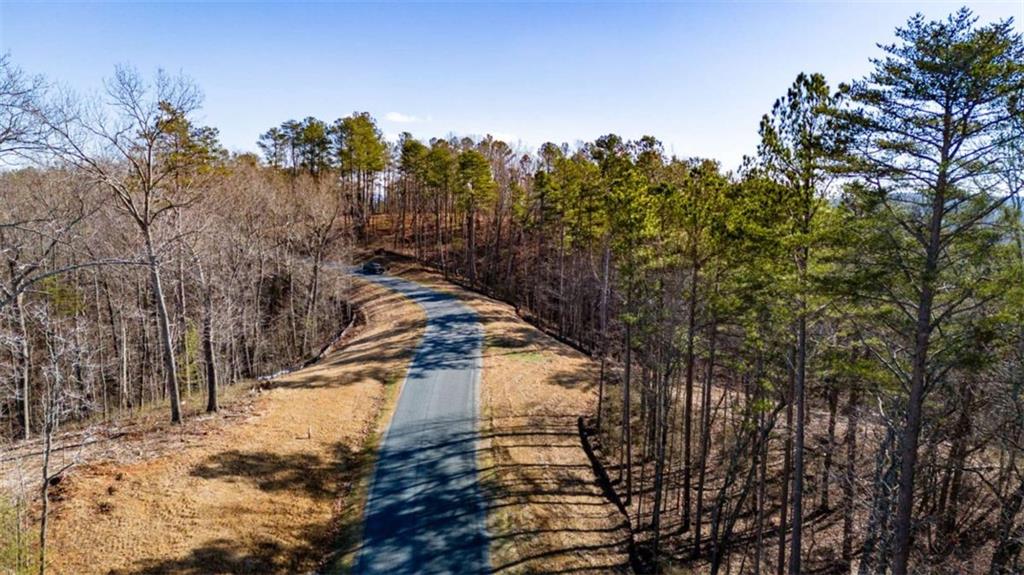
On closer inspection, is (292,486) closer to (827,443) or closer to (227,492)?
(227,492)

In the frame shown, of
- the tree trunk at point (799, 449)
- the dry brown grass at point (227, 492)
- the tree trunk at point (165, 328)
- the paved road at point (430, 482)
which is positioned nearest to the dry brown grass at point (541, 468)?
the paved road at point (430, 482)

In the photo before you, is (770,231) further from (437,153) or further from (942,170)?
(437,153)

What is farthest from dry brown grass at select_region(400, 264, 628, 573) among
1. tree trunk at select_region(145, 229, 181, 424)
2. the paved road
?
tree trunk at select_region(145, 229, 181, 424)

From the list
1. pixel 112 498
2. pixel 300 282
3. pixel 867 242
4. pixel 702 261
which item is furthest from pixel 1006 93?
pixel 300 282

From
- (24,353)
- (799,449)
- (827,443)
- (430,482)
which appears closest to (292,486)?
(430,482)

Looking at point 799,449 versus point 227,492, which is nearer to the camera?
point 799,449
